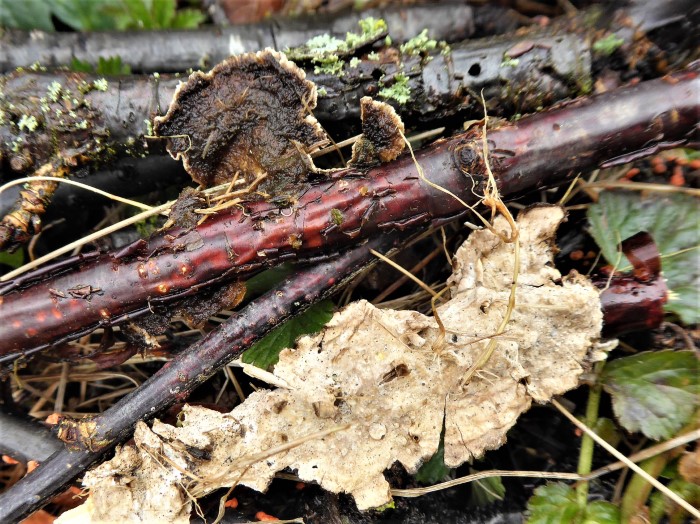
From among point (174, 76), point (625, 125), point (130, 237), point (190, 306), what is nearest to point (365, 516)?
point (190, 306)

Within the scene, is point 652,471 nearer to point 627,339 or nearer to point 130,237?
point 627,339

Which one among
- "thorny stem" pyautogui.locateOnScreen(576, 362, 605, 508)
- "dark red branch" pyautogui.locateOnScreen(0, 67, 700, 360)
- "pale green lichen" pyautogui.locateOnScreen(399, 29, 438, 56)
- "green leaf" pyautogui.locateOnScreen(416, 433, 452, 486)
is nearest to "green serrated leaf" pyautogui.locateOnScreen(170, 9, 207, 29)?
"pale green lichen" pyautogui.locateOnScreen(399, 29, 438, 56)

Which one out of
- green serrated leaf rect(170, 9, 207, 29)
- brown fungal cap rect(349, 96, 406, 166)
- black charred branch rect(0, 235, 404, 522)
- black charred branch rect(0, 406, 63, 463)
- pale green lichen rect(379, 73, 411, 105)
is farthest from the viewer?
green serrated leaf rect(170, 9, 207, 29)

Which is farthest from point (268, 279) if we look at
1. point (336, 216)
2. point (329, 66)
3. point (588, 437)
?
point (588, 437)

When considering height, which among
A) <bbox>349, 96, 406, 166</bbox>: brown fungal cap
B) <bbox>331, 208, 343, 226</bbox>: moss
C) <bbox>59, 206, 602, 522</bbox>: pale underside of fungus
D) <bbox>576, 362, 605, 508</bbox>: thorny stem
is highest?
<bbox>349, 96, 406, 166</bbox>: brown fungal cap

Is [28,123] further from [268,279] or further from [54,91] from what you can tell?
[268,279]

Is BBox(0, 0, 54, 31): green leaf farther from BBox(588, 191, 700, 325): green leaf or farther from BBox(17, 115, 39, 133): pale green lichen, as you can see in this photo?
BBox(588, 191, 700, 325): green leaf

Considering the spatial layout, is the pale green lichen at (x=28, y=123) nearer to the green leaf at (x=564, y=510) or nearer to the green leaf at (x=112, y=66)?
the green leaf at (x=112, y=66)
